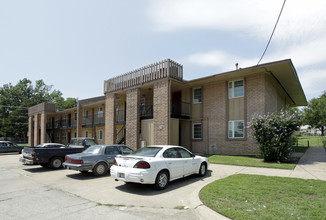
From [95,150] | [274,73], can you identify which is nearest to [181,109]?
[274,73]

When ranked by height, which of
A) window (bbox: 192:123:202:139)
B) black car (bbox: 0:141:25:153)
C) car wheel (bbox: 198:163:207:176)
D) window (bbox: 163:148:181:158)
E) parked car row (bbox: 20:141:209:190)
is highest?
window (bbox: 192:123:202:139)

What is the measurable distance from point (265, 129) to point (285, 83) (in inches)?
356

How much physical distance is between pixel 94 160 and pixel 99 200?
381cm

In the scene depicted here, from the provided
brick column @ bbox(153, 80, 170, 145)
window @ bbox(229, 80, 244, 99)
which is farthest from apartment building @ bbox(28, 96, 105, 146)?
window @ bbox(229, 80, 244, 99)

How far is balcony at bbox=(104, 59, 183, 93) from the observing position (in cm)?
1711

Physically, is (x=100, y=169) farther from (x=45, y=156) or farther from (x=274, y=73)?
(x=274, y=73)

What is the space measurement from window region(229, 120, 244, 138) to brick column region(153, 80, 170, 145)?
4696mm

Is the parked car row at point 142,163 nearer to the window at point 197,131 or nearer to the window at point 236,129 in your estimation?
the window at point 236,129

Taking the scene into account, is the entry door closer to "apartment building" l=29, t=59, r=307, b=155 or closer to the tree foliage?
"apartment building" l=29, t=59, r=307, b=155

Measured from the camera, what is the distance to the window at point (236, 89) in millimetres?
16516

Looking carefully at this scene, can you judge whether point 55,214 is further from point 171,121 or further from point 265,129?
point 171,121

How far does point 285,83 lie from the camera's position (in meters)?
19.3

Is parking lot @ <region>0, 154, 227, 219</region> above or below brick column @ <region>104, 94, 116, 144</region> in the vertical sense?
below

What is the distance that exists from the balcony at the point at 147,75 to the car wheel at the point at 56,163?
29.2ft
